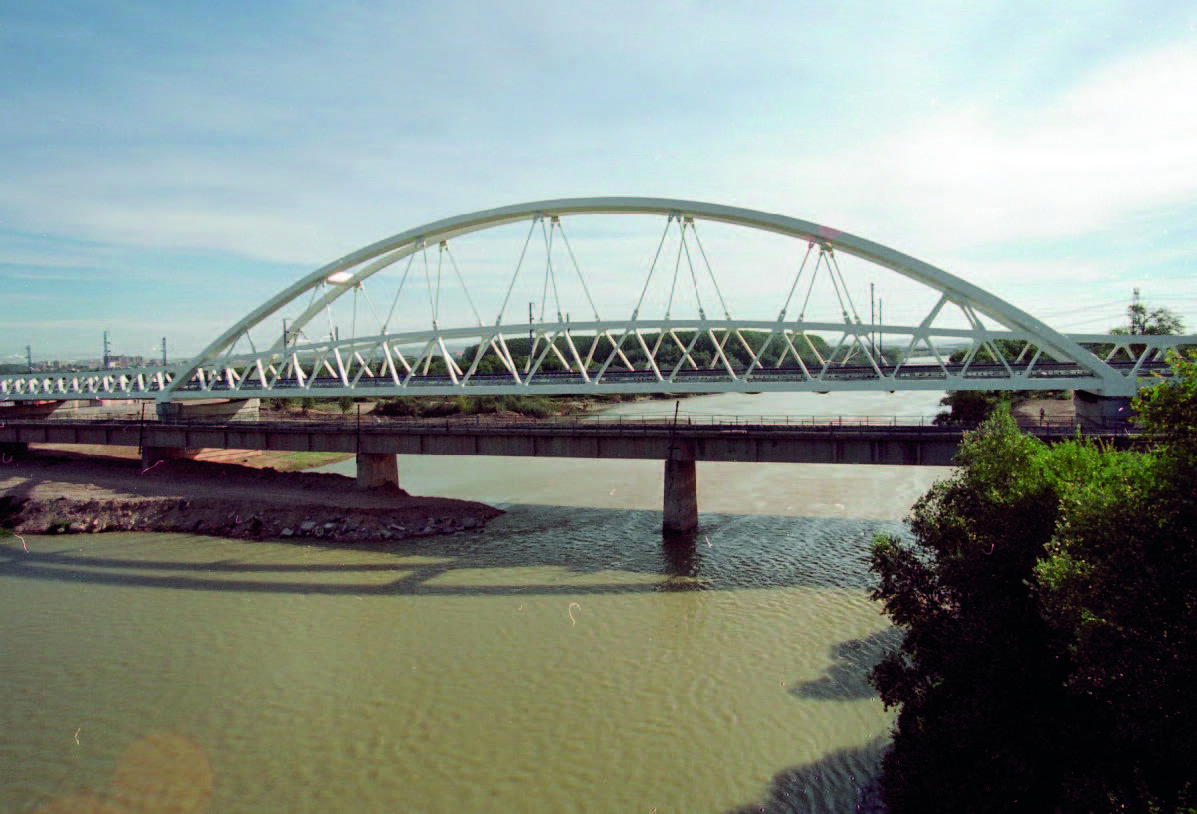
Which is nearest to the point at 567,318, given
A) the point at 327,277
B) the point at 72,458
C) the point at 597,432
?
the point at 597,432

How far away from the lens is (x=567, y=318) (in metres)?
29.8

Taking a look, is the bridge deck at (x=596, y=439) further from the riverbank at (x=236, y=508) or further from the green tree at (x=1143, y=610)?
the green tree at (x=1143, y=610)

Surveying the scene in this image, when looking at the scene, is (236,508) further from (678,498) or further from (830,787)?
(830,787)

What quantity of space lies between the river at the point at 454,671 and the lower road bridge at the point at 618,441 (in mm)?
2971

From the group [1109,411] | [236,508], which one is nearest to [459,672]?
[236,508]

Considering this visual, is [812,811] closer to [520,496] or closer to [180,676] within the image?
[180,676]

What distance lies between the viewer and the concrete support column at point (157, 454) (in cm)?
3725

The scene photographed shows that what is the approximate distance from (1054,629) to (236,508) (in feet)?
98.1

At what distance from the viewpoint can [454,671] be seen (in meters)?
15.3

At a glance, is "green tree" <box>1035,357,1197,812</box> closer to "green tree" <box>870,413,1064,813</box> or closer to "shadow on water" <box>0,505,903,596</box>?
"green tree" <box>870,413,1064,813</box>

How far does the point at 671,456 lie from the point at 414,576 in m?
10.1

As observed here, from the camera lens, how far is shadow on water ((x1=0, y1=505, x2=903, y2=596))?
20875mm

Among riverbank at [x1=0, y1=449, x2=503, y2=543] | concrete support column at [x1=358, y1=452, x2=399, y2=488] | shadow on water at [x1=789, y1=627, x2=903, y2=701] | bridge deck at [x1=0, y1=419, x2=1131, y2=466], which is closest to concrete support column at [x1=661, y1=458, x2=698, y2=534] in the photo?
bridge deck at [x1=0, y1=419, x2=1131, y2=466]

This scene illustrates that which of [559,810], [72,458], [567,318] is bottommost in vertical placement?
[559,810]
